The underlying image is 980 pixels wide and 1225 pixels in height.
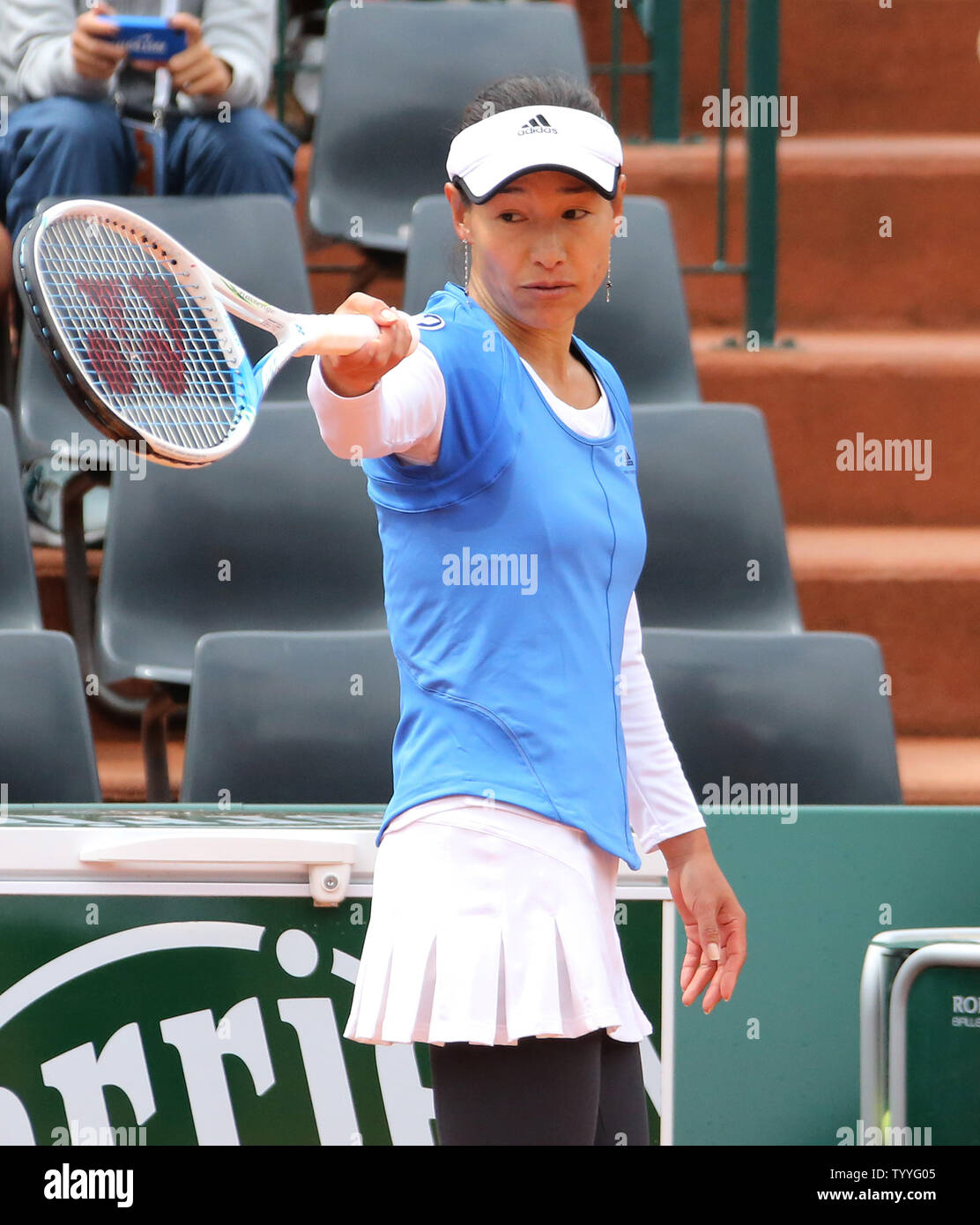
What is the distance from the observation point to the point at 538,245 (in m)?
1.39

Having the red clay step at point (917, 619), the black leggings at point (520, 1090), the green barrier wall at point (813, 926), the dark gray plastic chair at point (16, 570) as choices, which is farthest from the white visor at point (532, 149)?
the red clay step at point (917, 619)

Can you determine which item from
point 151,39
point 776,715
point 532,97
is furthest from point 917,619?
point 532,97

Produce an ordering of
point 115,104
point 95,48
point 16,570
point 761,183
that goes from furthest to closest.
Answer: point 761,183
point 115,104
point 95,48
point 16,570

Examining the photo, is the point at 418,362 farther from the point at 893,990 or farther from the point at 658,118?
the point at 658,118

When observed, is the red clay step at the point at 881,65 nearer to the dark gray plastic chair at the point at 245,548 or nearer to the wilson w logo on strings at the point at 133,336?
the dark gray plastic chair at the point at 245,548

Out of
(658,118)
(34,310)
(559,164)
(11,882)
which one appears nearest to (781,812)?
(11,882)

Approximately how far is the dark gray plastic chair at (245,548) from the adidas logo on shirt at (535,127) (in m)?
1.78

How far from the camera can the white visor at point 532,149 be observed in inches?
53.8

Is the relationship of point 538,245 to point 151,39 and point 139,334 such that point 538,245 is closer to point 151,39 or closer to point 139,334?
point 139,334

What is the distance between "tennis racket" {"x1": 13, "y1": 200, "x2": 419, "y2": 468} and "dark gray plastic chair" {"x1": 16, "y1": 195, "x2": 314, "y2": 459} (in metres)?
2.20

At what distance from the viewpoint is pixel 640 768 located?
1571 mm

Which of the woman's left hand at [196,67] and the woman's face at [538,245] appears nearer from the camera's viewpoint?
the woman's face at [538,245]

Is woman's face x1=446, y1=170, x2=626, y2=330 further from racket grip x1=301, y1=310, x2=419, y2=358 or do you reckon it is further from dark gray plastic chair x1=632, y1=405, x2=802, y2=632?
dark gray plastic chair x1=632, y1=405, x2=802, y2=632

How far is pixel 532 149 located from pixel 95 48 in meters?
2.35
